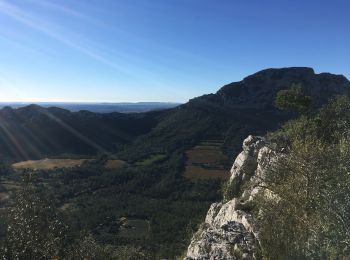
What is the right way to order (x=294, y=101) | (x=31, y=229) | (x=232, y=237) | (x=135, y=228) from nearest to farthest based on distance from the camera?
(x=31, y=229)
(x=232, y=237)
(x=294, y=101)
(x=135, y=228)

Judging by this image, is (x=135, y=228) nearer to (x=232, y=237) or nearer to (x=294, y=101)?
(x=294, y=101)

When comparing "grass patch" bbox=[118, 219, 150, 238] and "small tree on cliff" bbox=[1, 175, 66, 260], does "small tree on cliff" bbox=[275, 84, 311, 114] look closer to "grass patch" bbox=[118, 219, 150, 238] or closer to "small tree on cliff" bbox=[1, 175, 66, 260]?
"small tree on cliff" bbox=[1, 175, 66, 260]

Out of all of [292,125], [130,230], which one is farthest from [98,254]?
[130,230]

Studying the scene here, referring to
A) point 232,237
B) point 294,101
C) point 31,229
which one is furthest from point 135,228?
point 31,229

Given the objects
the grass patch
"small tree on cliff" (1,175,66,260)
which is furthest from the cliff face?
the grass patch

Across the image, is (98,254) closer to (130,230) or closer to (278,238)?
(278,238)

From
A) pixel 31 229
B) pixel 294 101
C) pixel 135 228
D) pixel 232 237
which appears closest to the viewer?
pixel 31 229

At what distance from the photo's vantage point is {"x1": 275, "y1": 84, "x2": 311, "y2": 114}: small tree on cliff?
69.4 metres

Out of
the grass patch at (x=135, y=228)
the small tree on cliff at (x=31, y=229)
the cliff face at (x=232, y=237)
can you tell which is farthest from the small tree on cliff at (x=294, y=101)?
the grass patch at (x=135, y=228)

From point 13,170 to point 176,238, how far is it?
118821mm

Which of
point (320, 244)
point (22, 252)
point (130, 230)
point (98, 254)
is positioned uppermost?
point (320, 244)

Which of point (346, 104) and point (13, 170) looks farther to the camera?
point (13, 170)

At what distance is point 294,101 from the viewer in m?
69.6

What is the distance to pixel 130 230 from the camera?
422 ft
